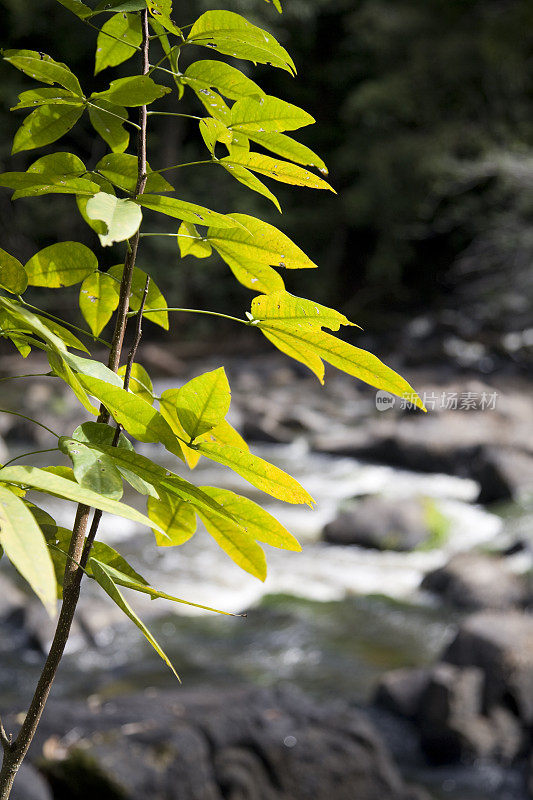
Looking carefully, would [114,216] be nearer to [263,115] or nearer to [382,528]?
[263,115]

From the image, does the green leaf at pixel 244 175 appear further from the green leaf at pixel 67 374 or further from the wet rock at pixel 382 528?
the wet rock at pixel 382 528

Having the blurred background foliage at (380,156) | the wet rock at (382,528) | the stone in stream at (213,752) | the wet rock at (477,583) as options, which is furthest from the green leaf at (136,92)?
the blurred background foliage at (380,156)

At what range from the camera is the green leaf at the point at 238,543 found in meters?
0.46

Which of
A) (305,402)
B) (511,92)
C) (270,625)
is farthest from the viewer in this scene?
(511,92)

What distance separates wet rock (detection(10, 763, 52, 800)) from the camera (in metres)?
1.30

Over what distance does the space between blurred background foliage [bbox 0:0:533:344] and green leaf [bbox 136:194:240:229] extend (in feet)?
25.2

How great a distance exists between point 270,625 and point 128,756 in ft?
5.85

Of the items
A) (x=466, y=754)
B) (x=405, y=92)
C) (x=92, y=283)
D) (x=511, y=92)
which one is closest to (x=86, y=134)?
(x=405, y=92)

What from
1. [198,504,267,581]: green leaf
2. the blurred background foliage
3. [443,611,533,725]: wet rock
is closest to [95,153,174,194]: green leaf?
[198,504,267,581]: green leaf

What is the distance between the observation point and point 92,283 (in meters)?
0.55

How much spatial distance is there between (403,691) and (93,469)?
8.60ft

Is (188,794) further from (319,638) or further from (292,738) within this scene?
(319,638)

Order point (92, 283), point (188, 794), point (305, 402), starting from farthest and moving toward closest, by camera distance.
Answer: point (305, 402), point (188, 794), point (92, 283)

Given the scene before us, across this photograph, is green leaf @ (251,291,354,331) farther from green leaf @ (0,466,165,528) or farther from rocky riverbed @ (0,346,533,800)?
rocky riverbed @ (0,346,533,800)
